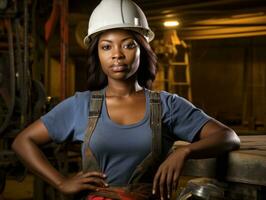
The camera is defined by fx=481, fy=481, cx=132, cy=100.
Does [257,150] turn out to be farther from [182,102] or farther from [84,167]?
[84,167]

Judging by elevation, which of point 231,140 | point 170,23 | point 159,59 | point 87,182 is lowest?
point 87,182

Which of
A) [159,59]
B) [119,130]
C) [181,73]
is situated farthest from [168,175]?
[181,73]

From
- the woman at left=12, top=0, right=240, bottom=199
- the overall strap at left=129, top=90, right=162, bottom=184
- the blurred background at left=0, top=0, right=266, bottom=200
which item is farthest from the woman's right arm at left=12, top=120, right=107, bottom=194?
the blurred background at left=0, top=0, right=266, bottom=200

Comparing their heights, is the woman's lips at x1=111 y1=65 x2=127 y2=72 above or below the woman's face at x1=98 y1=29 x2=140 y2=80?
below

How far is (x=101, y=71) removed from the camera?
2.08m

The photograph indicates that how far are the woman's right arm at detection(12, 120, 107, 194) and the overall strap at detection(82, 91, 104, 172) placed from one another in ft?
0.14

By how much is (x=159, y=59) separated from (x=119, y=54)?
5.64 metres

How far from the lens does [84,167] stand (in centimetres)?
186

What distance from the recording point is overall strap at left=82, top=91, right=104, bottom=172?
184 cm

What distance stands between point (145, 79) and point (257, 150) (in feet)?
1.94

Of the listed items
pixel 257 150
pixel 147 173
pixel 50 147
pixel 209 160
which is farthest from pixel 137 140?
pixel 50 147

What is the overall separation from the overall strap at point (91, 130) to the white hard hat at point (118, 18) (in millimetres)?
307

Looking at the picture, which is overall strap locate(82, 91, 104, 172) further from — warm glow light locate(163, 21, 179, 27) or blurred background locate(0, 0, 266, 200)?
warm glow light locate(163, 21, 179, 27)

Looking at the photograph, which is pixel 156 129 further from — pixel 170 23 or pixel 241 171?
pixel 170 23
